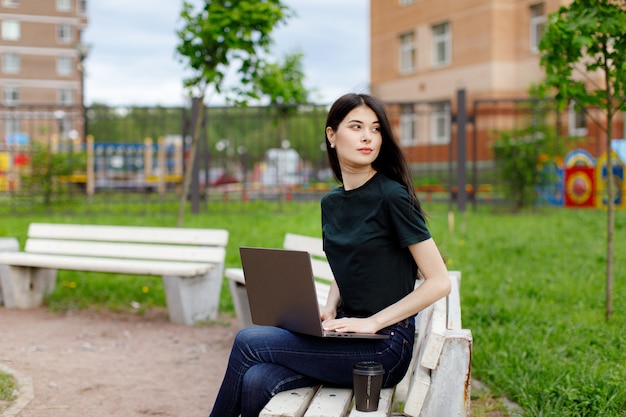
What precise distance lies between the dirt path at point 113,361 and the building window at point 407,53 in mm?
27056

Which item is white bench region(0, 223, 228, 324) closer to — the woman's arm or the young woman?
the young woman

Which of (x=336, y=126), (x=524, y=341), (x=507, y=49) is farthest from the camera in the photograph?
(x=507, y=49)

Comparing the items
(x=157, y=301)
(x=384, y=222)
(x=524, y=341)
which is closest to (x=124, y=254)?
(x=157, y=301)

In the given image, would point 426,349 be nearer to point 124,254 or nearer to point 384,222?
point 384,222

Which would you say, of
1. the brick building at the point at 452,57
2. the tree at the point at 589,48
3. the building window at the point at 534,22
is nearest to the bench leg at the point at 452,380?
the tree at the point at 589,48

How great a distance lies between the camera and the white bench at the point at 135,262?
6.43 meters

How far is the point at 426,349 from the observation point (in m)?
2.68

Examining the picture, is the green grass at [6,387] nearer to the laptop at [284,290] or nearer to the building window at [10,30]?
the laptop at [284,290]

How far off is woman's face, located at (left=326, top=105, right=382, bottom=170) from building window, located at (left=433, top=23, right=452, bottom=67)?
93.1 feet

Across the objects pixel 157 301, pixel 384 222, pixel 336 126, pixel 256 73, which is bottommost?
pixel 157 301

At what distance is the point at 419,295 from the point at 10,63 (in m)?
68.2

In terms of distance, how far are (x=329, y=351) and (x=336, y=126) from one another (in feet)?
2.80

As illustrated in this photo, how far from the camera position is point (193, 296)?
648 centimetres

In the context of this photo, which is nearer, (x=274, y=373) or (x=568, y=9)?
(x=274, y=373)
